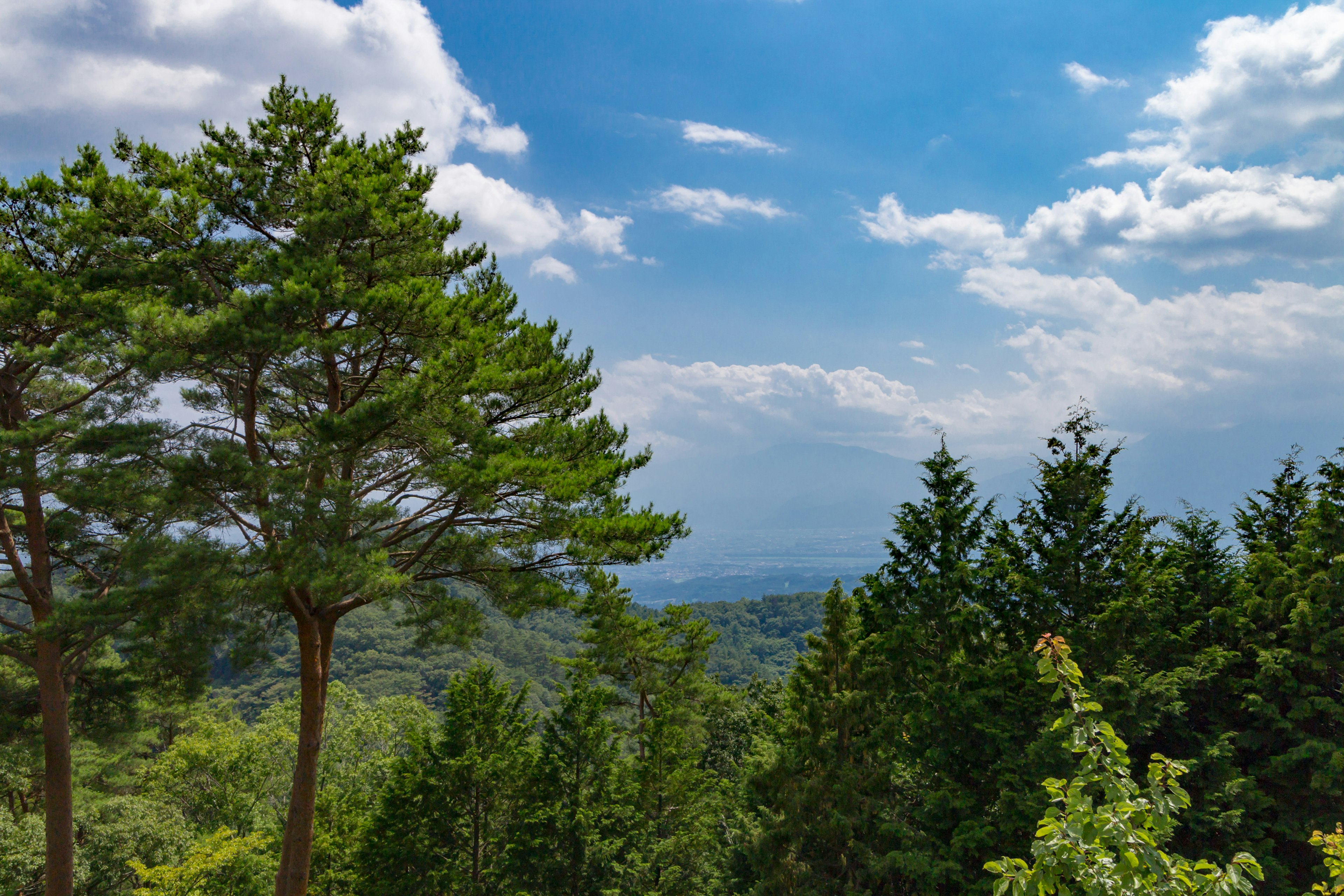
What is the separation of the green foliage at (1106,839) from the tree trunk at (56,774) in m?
12.8

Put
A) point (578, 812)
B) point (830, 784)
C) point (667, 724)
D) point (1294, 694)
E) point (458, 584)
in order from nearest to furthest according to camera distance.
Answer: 1. point (1294, 694)
2. point (830, 784)
3. point (458, 584)
4. point (578, 812)
5. point (667, 724)

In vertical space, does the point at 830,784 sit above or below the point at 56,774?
below

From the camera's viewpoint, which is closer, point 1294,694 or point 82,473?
point 82,473

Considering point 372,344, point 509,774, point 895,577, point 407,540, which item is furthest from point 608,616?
point 372,344

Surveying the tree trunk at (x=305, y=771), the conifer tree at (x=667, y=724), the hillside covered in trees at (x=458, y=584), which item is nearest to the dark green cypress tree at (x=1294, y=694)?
the hillside covered in trees at (x=458, y=584)

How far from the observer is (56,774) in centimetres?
973

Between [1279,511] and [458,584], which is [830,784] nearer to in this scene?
[458,584]

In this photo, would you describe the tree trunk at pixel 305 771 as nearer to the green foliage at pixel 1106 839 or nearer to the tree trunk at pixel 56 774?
the tree trunk at pixel 56 774

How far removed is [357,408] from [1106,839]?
819 cm

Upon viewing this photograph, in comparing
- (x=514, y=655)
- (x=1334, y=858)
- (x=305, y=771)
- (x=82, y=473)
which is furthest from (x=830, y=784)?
(x=514, y=655)

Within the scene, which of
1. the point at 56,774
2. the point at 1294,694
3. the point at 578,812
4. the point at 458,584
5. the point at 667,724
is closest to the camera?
the point at 56,774

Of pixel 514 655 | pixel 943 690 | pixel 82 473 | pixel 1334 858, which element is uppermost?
pixel 82 473

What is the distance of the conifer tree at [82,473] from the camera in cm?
796

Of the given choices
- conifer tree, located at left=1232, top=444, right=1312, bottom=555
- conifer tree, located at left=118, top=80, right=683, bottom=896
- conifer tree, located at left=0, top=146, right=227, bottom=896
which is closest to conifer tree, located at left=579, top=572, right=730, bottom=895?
conifer tree, located at left=118, top=80, right=683, bottom=896
